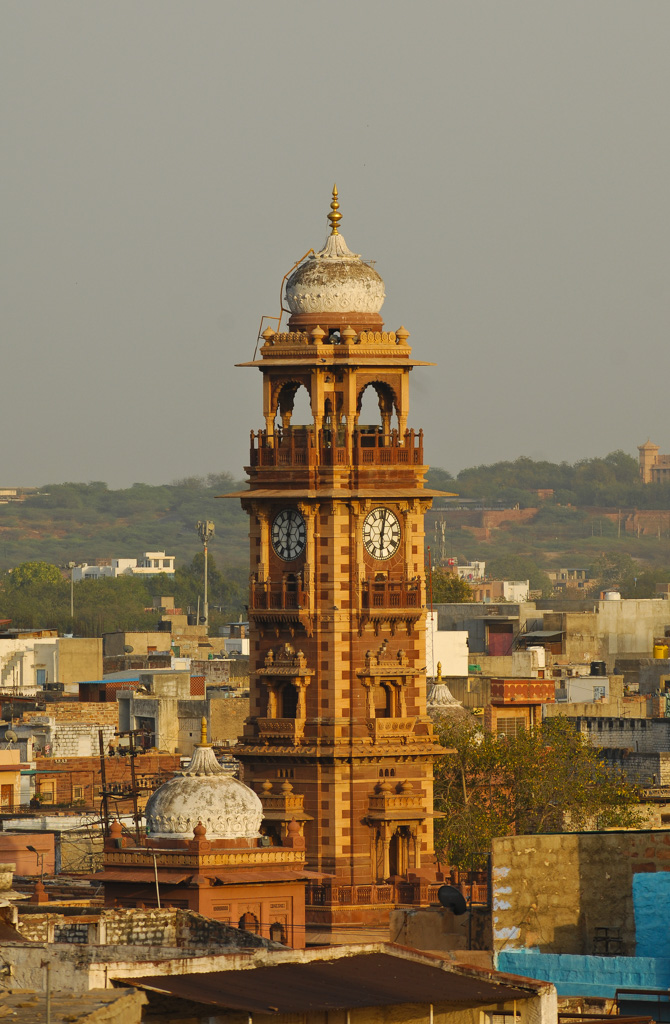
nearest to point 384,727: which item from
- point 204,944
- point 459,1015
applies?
point 204,944

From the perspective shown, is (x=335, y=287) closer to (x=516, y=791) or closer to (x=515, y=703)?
(x=516, y=791)

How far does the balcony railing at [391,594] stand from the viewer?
233ft

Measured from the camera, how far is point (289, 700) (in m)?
71.8

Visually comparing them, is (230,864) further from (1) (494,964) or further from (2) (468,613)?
(2) (468,613)

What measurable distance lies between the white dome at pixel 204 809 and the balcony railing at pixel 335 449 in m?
12.5

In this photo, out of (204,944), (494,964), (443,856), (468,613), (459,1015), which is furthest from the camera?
(468,613)

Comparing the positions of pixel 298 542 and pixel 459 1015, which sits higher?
pixel 298 542

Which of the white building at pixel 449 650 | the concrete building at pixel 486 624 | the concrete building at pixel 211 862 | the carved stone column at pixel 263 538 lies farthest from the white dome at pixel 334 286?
the concrete building at pixel 486 624

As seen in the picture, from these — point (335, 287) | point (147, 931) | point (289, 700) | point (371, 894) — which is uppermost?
point (335, 287)

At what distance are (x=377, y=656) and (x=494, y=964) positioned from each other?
26194mm

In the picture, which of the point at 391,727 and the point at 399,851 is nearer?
the point at 399,851


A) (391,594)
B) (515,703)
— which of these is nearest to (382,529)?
(391,594)

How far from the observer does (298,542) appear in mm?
71312

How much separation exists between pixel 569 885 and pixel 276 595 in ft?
80.1
